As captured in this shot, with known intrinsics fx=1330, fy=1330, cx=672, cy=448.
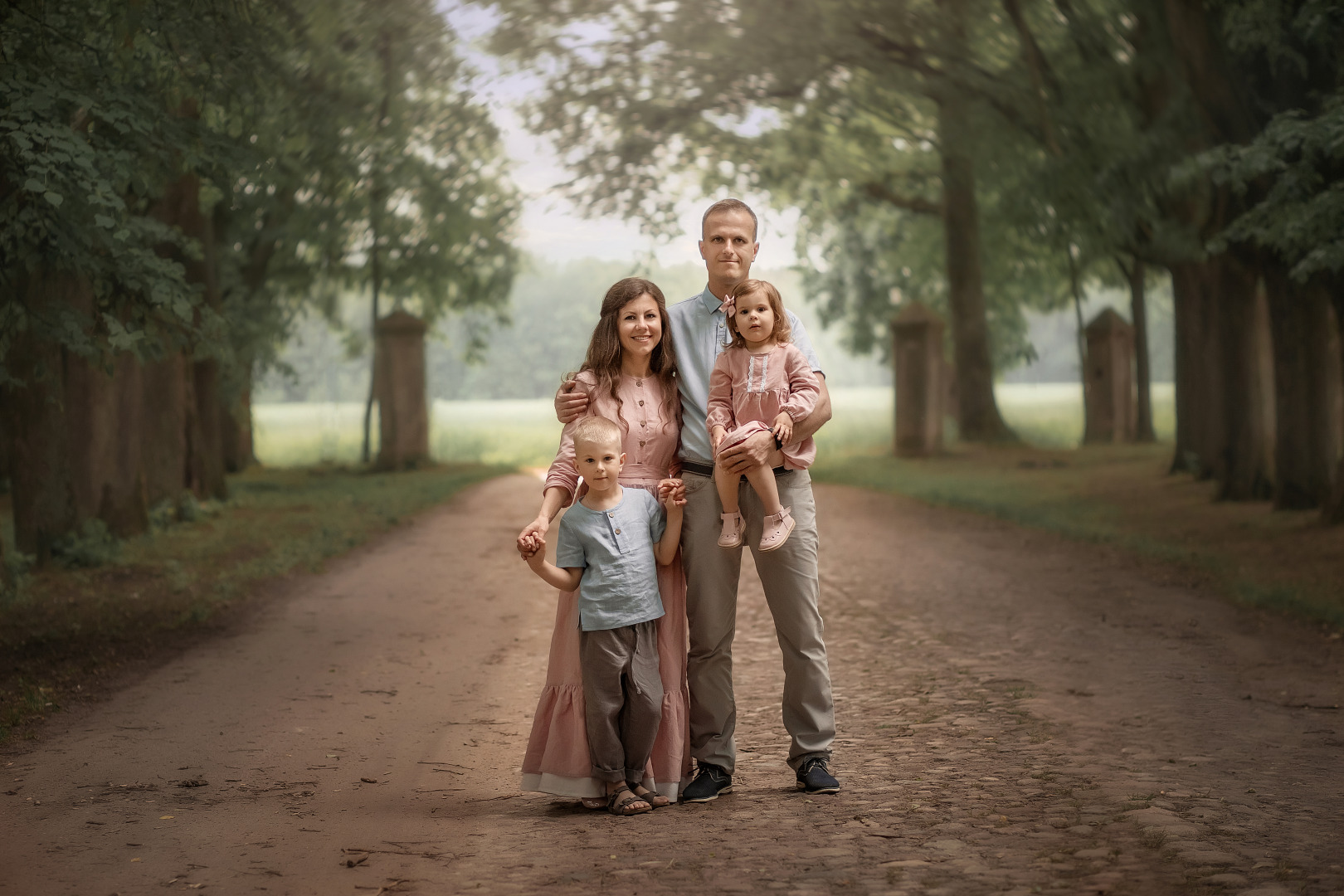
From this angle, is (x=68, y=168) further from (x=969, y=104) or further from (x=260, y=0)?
(x=969, y=104)

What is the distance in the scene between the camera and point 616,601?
15.5 ft

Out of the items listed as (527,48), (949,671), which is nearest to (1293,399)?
(949,671)

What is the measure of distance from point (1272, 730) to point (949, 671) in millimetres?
1816

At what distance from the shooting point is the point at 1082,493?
722 inches

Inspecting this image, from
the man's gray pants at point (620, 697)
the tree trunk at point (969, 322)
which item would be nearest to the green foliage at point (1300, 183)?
the man's gray pants at point (620, 697)

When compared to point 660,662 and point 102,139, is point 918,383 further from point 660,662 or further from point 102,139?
point 660,662

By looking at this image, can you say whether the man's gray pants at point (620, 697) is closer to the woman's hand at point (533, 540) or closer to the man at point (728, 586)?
the man at point (728, 586)

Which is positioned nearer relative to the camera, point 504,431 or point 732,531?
point 732,531

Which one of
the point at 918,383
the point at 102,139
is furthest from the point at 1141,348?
the point at 102,139

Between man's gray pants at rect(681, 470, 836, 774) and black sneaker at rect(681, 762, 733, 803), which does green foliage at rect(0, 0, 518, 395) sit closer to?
man's gray pants at rect(681, 470, 836, 774)

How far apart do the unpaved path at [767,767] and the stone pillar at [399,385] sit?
53.9 ft

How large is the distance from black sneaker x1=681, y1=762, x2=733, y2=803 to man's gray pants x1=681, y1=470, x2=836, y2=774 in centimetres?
3

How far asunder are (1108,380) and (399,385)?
14988 mm

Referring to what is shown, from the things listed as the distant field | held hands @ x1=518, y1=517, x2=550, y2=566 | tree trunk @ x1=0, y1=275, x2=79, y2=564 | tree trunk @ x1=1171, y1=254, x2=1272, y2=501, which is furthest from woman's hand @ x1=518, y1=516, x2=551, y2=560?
the distant field
